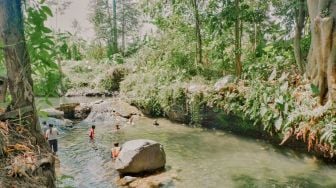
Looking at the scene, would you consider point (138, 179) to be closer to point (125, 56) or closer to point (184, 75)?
point (184, 75)

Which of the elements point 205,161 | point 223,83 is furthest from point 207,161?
point 223,83

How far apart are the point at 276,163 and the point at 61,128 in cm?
850

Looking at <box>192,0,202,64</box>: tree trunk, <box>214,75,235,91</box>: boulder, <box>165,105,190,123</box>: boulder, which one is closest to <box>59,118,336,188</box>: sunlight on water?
<box>165,105,190,123</box>: boulder

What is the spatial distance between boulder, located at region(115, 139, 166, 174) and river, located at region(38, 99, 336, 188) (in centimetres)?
31

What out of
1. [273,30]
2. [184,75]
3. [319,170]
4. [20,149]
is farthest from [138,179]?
[273,30]

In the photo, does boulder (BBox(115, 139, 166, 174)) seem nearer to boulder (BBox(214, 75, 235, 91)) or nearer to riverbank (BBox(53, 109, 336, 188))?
riverbank (BBox(53, 109, 336, 188))

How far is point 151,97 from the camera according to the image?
16484 mm

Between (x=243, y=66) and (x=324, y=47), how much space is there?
6.08 metres

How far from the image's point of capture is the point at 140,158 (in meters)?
9.77

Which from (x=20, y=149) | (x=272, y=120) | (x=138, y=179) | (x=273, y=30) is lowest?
(x=138, y=179)

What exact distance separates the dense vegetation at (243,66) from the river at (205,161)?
654mm

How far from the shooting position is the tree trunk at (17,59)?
118 inches

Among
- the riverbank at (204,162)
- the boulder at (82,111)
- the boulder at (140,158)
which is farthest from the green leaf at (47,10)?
the boulder at (82,111)

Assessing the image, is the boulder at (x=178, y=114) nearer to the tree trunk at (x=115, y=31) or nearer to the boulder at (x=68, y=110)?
the boulder at (x=68, y=110)
